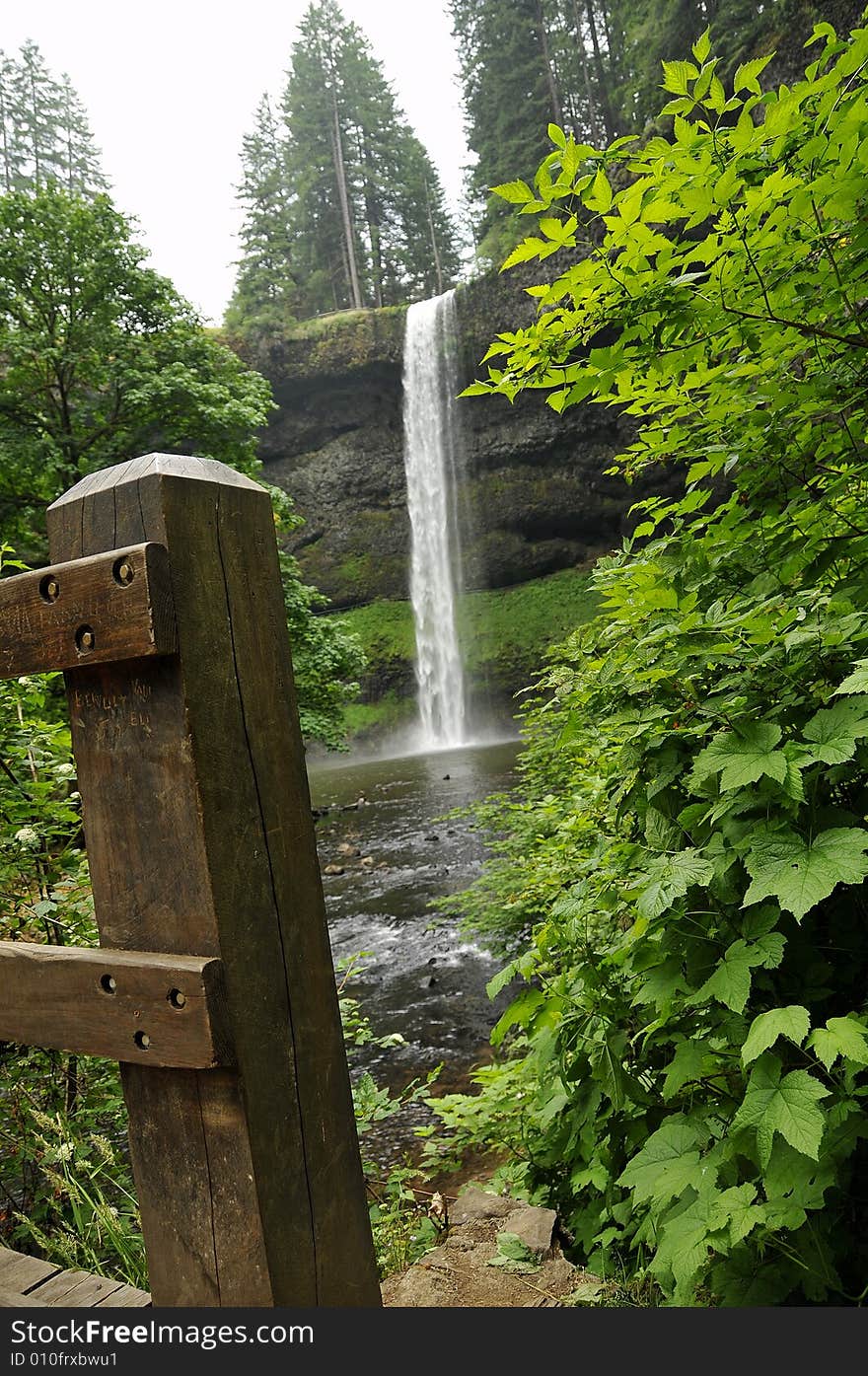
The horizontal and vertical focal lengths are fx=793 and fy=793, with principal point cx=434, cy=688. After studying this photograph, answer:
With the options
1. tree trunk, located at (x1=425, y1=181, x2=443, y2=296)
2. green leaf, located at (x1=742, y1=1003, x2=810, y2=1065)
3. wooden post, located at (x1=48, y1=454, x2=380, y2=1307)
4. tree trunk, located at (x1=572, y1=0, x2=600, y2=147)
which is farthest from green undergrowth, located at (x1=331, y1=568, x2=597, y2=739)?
wooden post, located at (x1=48, y1=454, x2=380, y2=1307)

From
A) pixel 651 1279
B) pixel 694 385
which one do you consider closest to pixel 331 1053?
pixel 651 1279

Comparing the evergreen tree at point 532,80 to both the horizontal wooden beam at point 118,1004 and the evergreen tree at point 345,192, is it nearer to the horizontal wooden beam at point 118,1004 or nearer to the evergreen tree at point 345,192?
the evergreen tree at point 345,192

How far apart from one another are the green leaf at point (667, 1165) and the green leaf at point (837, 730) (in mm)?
784

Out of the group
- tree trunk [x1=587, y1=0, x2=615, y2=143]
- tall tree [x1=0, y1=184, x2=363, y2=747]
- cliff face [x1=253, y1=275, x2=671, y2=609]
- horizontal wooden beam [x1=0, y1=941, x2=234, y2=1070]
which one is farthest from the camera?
cliff face [x1=253, y1=275, x2=671, y2=609]

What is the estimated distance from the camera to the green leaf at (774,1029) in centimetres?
120

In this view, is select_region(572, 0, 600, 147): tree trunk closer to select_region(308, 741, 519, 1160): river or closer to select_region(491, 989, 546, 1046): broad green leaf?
select_region(308, 741, 519, 1160): river

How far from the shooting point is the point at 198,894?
3.31 feet

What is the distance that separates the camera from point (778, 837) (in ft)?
4.58

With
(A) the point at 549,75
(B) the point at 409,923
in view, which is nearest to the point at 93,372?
(B) the point at 409,923

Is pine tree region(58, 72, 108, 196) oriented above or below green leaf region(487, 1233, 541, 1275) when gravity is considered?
above

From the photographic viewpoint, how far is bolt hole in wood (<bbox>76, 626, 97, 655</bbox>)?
3.42 ft

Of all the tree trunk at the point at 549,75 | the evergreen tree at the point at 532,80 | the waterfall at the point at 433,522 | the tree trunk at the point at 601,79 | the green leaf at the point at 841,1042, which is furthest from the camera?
the tree trunk at the point at 549,75

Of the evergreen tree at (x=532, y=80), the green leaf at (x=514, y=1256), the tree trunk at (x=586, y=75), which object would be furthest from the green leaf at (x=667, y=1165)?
the tree trunk at (x=586, y=75)

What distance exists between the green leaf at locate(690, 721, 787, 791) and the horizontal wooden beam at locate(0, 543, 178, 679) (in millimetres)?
944
